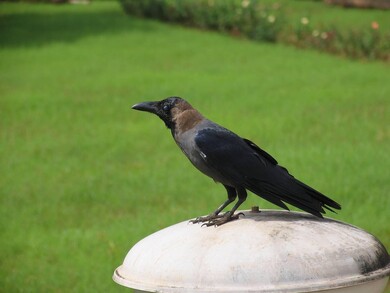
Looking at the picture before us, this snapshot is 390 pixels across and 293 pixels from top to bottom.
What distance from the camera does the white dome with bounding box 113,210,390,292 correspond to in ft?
11.9

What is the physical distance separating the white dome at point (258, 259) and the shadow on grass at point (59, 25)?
60.8 feet

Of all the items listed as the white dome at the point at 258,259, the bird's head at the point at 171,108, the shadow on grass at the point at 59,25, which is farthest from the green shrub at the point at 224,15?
the white dome at the point at 258,259

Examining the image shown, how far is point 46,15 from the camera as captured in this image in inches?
1097

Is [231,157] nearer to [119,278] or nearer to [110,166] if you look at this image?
[119,278]

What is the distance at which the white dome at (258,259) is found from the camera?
361cm

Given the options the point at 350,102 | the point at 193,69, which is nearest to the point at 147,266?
the point at 350,102

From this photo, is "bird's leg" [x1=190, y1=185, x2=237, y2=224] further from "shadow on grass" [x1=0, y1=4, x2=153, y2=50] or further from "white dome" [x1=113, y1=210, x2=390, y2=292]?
"shadow on grass" [x1=0, y1=4, x2=153, y2=50]

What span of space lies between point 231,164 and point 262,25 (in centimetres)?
1772

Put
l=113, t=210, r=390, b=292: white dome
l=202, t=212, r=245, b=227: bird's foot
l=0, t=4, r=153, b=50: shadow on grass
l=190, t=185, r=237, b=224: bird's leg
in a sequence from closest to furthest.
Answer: l=113, t=210, r=390, b=292: white dome < l=202, t=212, r=245, b=227: bird's foot < l=190, t=185, r=237, b=224: bird's leg < l=0, t=4, r=153, b=50: shadow on grass

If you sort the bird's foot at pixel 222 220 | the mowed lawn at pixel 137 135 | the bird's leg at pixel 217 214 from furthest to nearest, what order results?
the mowed lawn at pixel 137 135 < the bird's leg at pixel 217 214 < the bird's foot at pixel 222 220

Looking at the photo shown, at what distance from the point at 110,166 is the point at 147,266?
25.3 feet

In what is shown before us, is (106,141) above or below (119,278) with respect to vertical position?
below

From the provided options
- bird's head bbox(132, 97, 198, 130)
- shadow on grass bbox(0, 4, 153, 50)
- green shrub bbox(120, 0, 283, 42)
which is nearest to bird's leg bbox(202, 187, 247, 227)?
bird's head bbox(132, 97, 198, 130)

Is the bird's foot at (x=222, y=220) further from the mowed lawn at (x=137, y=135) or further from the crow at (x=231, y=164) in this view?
the mowed lawn at (x=137, y=135)
